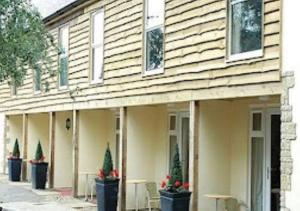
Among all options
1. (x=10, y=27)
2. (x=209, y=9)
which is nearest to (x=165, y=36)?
(x=209, y=9)

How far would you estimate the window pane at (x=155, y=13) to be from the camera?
10.7m

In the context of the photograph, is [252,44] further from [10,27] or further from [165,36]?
[10,27]

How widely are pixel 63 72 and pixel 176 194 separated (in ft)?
24.7

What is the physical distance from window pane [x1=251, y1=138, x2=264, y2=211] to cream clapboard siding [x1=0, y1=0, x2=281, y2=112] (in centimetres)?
175

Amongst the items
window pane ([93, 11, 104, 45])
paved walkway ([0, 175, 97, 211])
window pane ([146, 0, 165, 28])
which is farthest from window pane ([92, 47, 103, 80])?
paved walkway ([0, 175, 97, 211])

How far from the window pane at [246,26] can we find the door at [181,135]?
3991mm

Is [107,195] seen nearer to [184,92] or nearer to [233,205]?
[233,205]

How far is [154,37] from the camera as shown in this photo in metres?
10.9

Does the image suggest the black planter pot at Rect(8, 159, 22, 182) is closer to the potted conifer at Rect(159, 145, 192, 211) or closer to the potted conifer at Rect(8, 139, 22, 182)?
the potted conifer at Rect(8, 139, 22, 182)

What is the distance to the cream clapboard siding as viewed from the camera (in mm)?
7773

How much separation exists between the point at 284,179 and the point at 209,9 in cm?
328

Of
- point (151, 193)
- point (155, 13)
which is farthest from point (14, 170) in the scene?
point (155, 13)

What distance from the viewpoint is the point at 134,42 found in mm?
11555

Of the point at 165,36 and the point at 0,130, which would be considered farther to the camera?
the point at 0,130
